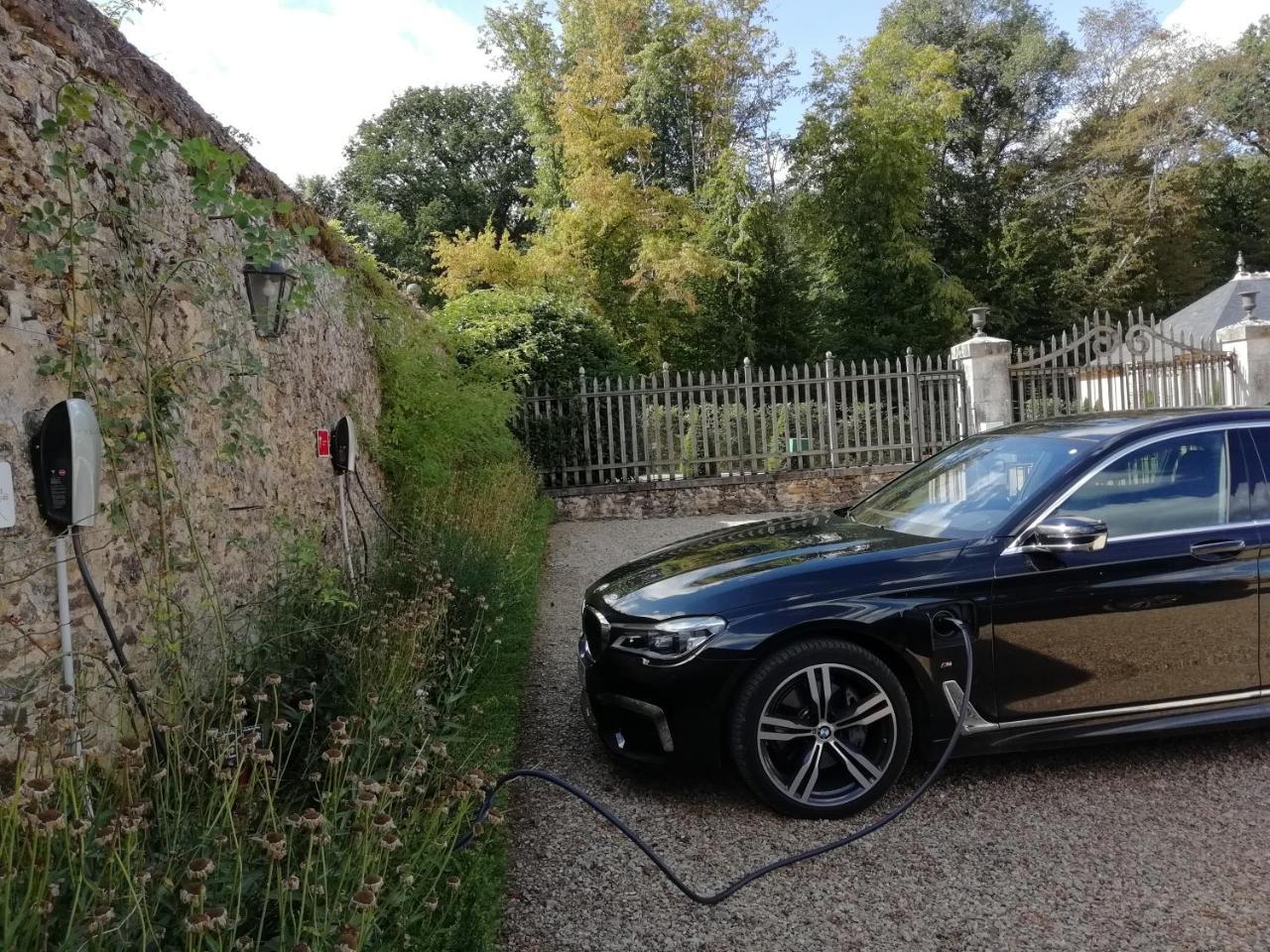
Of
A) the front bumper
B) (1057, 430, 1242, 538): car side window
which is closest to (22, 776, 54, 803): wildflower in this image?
the front bumper

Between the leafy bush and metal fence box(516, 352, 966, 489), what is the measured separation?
11.8 inches

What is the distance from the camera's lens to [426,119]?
122ft

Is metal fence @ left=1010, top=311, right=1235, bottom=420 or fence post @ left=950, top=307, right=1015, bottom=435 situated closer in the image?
fence post @ left=950, top=307, right=1015, bottom=435

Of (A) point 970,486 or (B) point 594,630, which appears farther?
(A) point 970,486

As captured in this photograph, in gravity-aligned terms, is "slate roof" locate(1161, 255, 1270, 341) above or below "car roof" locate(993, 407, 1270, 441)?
above

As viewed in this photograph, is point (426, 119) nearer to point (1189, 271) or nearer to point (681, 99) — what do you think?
point (681, 99)

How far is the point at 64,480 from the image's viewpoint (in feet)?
9.03

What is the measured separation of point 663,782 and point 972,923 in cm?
139

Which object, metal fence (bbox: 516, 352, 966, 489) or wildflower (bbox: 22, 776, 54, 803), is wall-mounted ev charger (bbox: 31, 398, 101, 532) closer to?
wildflower (bbox: 22, 776, 54, 803)

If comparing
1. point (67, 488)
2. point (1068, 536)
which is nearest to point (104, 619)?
point (67, 488)

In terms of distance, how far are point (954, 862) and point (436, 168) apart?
121 ft

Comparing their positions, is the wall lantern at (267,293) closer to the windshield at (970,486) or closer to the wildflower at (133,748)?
the wildflower at (133,748)

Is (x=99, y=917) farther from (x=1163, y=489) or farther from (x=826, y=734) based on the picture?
(x=1163, y=489)

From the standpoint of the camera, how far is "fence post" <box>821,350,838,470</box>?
518 inches
